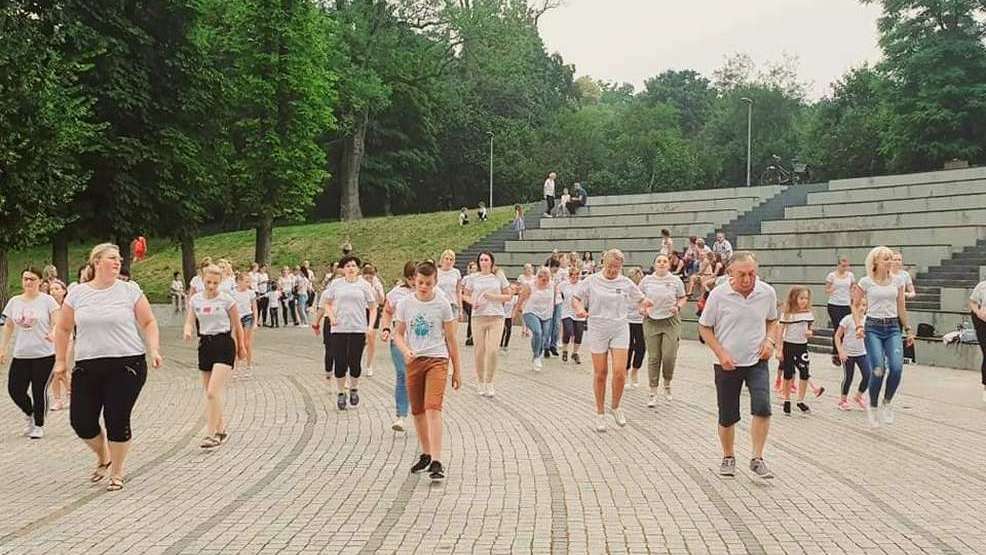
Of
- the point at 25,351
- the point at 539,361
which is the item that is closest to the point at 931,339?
the point at 539,361

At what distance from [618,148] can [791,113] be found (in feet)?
37.0

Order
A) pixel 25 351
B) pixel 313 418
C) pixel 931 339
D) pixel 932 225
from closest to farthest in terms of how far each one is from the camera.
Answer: pixel 25 351
pixel 313 418
pixel 931 339
pixel 932 225

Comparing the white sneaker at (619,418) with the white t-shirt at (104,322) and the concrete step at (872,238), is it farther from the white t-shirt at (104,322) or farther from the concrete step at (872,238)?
the concrete step at (872,238)

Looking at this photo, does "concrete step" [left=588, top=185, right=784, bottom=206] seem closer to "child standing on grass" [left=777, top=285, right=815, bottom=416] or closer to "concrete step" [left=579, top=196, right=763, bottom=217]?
"concrete step" [left=579, top=196, right=763, bottom=217]

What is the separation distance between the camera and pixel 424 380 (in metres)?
8.19

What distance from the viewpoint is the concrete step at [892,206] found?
89.6 ft

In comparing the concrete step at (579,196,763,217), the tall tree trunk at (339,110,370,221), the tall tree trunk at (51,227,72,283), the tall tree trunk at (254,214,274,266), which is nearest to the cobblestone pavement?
the tall tree trunk at (51,227,72,283)

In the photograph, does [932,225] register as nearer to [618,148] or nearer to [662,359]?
[662,359]

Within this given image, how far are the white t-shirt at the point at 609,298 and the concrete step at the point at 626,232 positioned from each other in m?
22.0

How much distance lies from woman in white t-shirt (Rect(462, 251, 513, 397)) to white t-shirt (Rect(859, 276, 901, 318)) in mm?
4724

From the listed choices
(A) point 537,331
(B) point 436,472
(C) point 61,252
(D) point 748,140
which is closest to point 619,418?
(B) point 436,472

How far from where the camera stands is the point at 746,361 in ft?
26.3

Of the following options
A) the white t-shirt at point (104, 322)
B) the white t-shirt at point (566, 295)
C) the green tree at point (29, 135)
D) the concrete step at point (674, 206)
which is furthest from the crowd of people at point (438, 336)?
the concrete step at point (674, 206)

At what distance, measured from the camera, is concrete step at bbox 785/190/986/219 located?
89.6 feet
